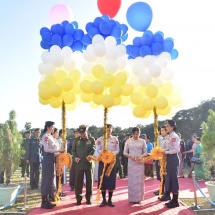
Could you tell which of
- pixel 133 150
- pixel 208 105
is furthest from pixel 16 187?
pixel 208 105

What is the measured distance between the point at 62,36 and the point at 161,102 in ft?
7.75

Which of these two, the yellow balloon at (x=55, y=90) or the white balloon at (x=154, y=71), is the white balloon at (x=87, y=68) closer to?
the yellow balloon at (x=55, y=90)

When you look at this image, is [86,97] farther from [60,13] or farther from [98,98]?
[60,13]

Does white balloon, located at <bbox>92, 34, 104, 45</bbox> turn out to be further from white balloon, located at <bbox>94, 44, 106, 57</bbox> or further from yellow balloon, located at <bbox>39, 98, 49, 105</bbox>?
yellow balloon, located at <bbox>39, 98, 49, 105</bbox>

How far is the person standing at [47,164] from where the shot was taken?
621 cm

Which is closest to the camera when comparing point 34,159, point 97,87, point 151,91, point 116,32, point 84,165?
point 97,87

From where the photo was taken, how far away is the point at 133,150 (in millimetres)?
6461

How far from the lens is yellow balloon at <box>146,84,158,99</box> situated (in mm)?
5715

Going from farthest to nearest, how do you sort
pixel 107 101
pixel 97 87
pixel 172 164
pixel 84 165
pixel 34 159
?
pixel 34 159
pixel 84 165
pixel 172 164
pixel 107 101
pixel 97 87

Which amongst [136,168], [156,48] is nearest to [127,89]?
[156,48]

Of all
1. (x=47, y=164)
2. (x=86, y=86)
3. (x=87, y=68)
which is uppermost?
(x=87, y=68)

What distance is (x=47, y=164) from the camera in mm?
6285

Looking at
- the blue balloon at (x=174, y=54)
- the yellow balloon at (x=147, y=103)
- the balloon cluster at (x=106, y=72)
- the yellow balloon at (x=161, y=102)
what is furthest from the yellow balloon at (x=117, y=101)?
the blue balloon at (x=174, y=54)

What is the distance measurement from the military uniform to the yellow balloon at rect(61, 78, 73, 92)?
4.12 metres
